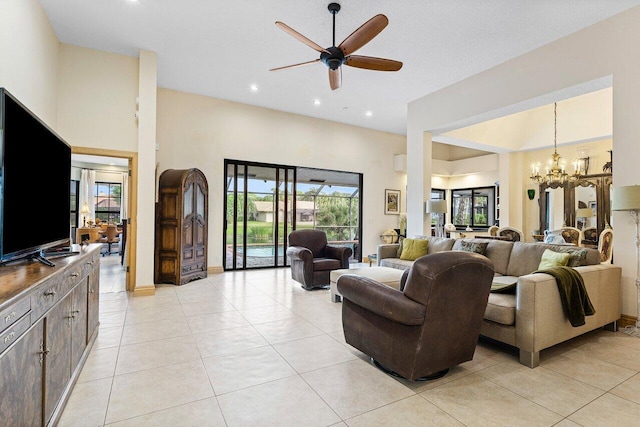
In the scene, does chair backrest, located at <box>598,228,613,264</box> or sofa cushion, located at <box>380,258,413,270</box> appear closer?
chair backrest, located at <box>598,228,613,264</box>

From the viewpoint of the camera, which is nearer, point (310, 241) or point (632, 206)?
point (632, 206)

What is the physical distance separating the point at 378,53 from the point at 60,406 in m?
4.92

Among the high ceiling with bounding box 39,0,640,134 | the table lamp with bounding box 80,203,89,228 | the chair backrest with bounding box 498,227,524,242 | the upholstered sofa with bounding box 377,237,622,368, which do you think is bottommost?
the upholstered sofa with bounding box 377,237,622,368

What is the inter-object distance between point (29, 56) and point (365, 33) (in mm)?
3502

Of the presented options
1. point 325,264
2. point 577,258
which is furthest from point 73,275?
point 577,258

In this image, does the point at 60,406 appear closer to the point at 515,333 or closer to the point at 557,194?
the point at 515,333

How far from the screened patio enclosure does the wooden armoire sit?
1.02m

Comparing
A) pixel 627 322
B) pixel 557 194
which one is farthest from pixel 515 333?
pixel 557 194

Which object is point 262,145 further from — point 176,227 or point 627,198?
point 627,198

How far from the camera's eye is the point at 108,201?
10.5 meters

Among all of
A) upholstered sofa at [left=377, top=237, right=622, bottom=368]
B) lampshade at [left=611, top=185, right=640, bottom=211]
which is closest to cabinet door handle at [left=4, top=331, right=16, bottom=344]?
upholstered sofa at [left=377, top=237, right=622, bottom=368]

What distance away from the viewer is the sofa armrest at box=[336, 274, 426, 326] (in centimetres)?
206

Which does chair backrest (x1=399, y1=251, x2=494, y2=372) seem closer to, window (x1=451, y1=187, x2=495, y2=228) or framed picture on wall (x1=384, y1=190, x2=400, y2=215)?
framed picture on wall (x1=384, y1=190, x2=400, y2=215)

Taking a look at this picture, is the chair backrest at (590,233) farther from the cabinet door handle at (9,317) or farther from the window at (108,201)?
the window at (108,201)
